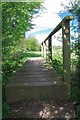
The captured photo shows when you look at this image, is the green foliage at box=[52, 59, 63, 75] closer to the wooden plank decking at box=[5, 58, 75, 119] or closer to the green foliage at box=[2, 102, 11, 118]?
the wooden plank decking at box=[5, 58, 75, 119]

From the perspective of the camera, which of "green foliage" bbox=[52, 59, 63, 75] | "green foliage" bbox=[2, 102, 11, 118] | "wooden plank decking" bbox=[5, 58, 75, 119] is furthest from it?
"green foliage" bbox=[52, 59, 63, 75]

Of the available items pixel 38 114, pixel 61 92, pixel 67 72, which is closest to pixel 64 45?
pixel 67 72

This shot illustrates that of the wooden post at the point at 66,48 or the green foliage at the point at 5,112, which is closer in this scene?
the green foliage at the point at 5,112

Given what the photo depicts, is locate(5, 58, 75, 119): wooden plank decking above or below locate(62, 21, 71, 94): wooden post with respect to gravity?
below

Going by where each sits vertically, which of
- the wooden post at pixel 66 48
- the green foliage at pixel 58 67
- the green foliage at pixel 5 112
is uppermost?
the wooden post at pixel 66 48

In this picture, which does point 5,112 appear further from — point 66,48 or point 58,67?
point 58,67

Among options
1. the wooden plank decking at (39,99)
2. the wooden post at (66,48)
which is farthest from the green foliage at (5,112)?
the wooden post at (66,48)

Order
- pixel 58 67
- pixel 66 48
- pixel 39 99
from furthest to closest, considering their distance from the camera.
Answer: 1. pixel 58 67
2. pixel 66 48
3. pixel 39 99

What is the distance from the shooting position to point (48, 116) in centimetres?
382

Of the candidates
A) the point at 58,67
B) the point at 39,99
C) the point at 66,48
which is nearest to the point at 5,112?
the point at 39,99

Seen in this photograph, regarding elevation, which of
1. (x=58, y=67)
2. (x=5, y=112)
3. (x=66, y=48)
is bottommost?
(x=5, y=112)

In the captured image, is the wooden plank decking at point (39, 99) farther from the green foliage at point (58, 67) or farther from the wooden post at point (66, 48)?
the green foliage at point (58, 67)

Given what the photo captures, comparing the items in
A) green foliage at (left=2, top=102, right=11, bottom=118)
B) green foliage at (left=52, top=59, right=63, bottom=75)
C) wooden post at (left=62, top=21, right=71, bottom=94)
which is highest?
wooden post at (left=62, top=21, right=71, bottom=94)

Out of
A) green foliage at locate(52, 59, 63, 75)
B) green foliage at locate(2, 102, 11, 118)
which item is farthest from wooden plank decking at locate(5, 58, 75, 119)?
green foliage at locate(52, 59, 63, 75)
